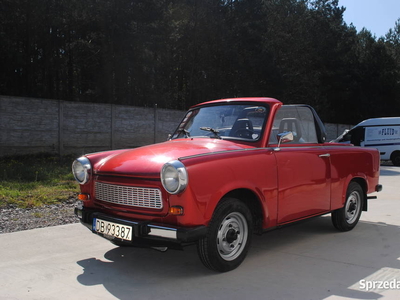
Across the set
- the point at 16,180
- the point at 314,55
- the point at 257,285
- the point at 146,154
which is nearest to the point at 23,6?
the point at 16,180

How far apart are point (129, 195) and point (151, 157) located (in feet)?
1.55

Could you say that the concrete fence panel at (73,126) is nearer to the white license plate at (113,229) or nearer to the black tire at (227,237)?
the white license plate at (113,229)

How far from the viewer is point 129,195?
4059 mm

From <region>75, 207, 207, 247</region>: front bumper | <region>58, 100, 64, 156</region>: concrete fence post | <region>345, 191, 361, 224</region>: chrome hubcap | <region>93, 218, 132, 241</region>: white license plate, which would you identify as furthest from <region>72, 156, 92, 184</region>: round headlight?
<region>58, 100, 64, 156</region>: concrete fence post

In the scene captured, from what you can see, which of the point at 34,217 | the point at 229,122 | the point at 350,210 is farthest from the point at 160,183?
the point at 34,217

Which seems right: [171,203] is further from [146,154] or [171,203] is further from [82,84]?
[82,84]

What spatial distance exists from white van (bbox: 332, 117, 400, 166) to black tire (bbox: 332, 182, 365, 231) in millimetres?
13708

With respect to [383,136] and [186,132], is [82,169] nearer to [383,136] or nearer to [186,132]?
[186,132]

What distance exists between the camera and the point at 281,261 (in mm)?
4504

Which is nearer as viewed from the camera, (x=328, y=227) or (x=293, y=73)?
(x=328, y=227)

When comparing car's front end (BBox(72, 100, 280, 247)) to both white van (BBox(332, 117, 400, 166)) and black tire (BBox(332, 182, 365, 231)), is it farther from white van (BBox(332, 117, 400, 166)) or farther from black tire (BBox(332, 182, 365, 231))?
white van (BBox(332, 117, 400, 166))

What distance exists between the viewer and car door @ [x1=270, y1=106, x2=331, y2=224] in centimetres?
468

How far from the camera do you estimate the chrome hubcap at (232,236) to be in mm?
4047

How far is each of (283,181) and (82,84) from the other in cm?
2579
